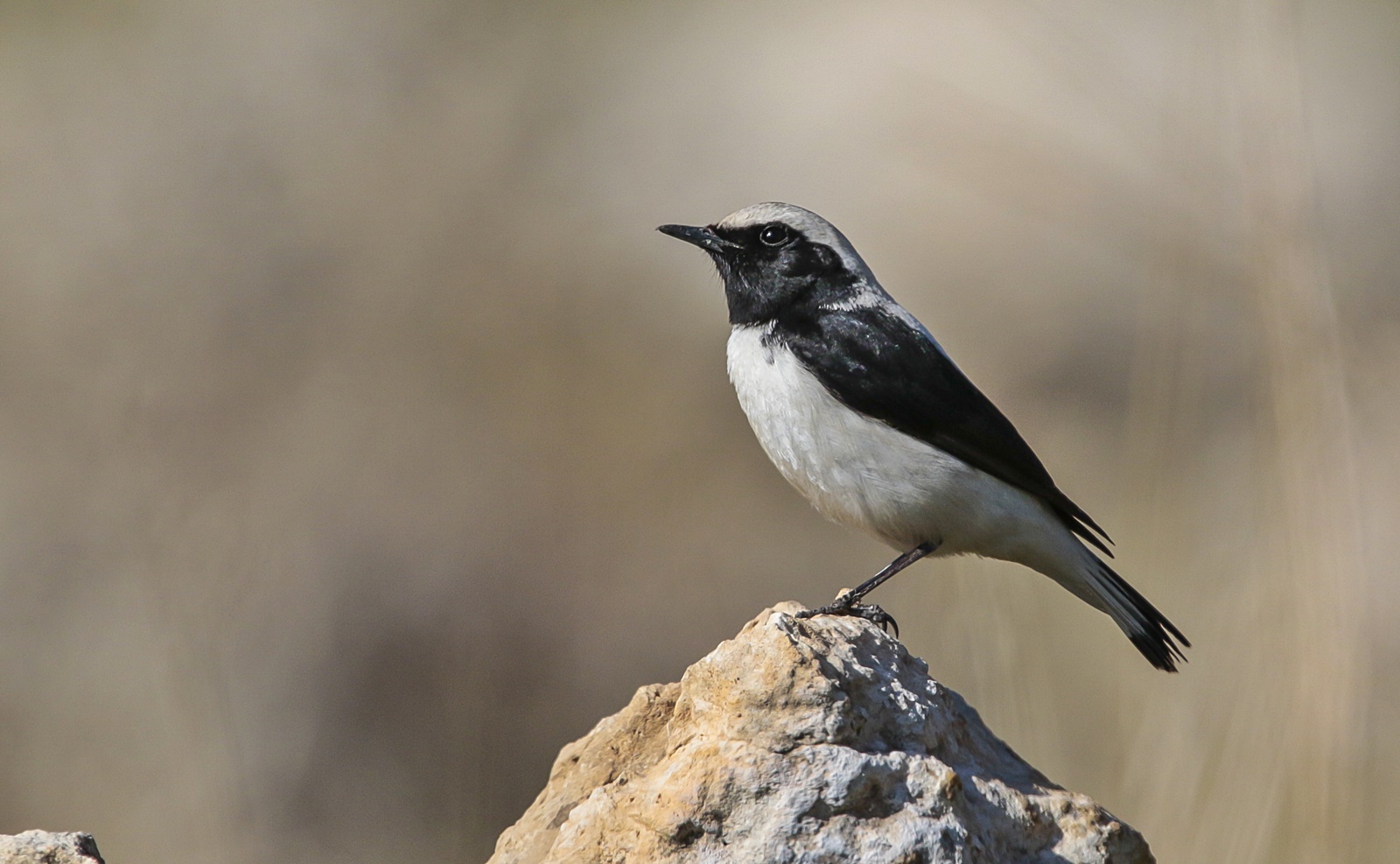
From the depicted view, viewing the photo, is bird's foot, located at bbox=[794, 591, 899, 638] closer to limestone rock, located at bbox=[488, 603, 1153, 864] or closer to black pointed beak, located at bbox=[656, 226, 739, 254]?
limestone rock, located at bbox=[488, 603, 1153, 864]

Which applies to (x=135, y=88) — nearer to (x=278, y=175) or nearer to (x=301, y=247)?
(x=278, y=175)

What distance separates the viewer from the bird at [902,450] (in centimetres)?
441

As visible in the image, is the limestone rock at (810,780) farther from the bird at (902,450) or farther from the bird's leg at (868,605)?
the bird at (902,450)

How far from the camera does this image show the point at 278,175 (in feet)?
34.5

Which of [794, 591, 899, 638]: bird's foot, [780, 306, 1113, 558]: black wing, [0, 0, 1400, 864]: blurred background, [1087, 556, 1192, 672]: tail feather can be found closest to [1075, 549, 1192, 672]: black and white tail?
[1087, 556, 1192, 672]: tail feather

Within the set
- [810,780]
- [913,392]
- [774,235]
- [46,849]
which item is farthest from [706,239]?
[46,849]

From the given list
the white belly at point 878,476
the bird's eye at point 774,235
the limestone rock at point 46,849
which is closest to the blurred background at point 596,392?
the white belly at point 878,476

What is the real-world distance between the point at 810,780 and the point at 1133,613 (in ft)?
6.92

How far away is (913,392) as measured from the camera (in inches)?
175

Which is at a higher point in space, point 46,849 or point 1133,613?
point 46,849

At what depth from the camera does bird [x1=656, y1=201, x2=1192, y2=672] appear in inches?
174

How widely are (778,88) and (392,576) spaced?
5.16 meters

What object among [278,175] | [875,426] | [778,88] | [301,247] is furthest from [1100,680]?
[278,175]

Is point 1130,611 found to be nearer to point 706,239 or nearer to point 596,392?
point 706,239
